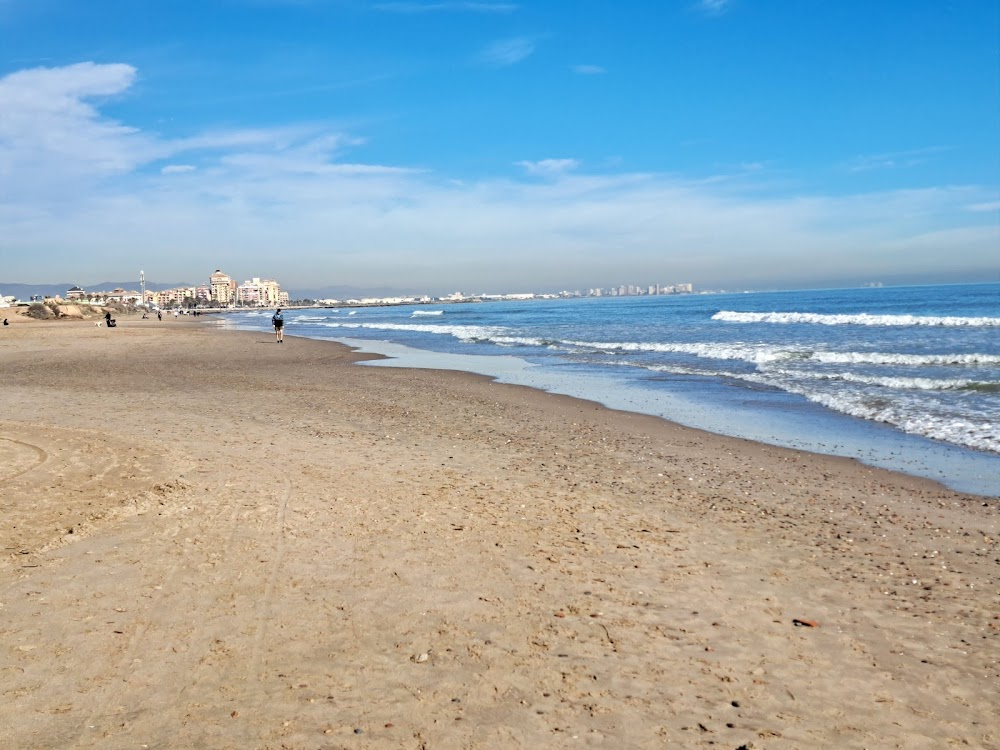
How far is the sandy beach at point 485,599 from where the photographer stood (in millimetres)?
3562

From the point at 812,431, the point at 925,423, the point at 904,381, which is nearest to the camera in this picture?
the point at 812,431

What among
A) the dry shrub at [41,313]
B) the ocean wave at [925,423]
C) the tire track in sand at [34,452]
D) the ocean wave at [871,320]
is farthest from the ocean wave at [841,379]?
the dry shrub at [41,313]

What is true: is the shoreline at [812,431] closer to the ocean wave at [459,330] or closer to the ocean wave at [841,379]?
the ocean wave at [841,379]

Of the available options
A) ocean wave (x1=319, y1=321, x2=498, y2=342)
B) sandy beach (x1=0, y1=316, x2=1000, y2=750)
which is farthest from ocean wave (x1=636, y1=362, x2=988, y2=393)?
ocean wave (x1=319, y1=321, x2=498, y2=342)

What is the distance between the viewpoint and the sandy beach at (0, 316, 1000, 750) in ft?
11.7

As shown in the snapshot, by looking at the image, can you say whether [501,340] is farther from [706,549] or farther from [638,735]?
[638,735]

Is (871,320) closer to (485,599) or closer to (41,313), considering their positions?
(485,599)

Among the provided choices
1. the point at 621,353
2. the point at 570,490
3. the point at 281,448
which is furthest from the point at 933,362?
the point at 281,448

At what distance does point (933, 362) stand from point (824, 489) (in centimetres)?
1604

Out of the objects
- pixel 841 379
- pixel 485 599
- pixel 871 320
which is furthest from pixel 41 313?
pixel 485 599

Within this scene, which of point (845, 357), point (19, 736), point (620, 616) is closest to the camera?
point (19, 736)

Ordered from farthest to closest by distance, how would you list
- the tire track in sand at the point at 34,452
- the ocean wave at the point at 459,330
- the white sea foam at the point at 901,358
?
the ocean wave at the point at 459,330 < the white sea foam at the point at 901,358 < the tire track in sand at the point at 34,452

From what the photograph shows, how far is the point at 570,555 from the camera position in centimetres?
582

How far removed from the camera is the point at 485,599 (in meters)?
4.96
